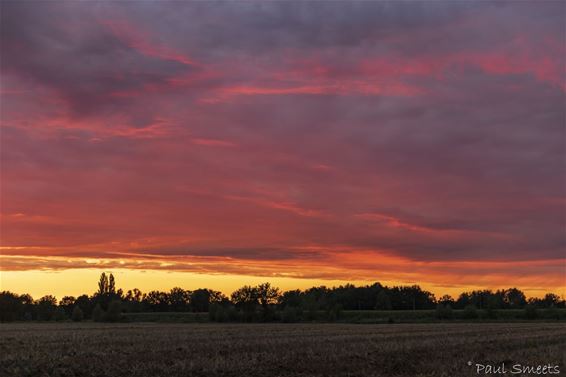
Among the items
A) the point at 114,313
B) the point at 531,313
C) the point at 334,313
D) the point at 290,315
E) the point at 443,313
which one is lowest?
the point at 114,313

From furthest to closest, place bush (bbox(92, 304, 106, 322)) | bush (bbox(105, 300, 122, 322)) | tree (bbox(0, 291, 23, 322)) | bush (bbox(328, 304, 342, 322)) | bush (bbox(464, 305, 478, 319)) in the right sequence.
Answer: tree (bbox(0, 291, 23, 322))
bush (bbox(464, 305, 478, 319))
bush (bbox(328, 304, 342, 322))
bush (bbox(92, 304, 106, 322))
bush (bbox(105, 300, 122, 322))

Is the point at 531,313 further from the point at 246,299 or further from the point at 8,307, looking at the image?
the point at 8,307

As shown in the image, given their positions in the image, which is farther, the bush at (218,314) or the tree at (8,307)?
the tree at (8,307)

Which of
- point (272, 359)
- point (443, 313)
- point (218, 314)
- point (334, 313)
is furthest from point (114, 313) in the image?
point (272, 359)

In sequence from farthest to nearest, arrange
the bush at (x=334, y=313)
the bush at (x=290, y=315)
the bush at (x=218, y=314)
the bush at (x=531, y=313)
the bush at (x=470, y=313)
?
the bush at (x=470, y=313) < the bush at (x=334, y=313) < the bush at (x=531, y=313) < the bush at (x=218, y=314) < the bush at (x=290, y=315)

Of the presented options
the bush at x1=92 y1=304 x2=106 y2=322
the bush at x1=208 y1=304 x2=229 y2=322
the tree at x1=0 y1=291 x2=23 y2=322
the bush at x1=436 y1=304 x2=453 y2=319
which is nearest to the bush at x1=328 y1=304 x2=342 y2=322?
the bush at x1=436 y1=304 x2=453 y2=319

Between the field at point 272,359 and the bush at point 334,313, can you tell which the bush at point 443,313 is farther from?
the field at point 272,359

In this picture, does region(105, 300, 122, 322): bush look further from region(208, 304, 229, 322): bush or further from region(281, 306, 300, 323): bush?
region(281, 306, 300, 323): bush

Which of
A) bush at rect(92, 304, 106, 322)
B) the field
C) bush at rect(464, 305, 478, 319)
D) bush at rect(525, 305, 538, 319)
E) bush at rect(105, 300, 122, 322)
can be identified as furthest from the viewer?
bush at rect(464, 305, 478, 319)

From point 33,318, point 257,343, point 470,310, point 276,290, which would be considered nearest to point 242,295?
point 276,290

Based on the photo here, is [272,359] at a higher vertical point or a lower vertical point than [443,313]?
higher

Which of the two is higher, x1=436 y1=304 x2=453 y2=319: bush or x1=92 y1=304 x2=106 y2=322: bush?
x1=436 y1=304 x2=453 y2=319: bush

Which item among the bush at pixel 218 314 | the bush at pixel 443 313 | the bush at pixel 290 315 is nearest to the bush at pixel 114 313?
the bush at pixel 218 314

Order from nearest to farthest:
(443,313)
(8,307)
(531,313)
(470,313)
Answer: (531,313) → (443,313) → (470,313) → (8,307)
